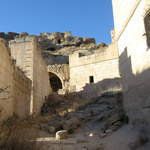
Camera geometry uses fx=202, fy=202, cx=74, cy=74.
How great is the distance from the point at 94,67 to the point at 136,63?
40.1 feet

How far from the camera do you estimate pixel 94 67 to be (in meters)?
18.7

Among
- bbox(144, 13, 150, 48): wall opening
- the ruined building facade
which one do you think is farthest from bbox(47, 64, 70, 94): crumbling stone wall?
bbox(144, 13, 150, 48): wall opening

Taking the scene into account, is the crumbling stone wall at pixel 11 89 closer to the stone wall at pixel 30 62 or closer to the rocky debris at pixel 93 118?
the stone wall at pixel 30 62

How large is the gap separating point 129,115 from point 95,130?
214cm

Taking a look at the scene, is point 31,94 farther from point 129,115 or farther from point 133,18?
point 133,18

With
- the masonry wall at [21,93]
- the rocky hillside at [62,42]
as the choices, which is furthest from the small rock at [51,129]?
the rocky hillside at [62,42]

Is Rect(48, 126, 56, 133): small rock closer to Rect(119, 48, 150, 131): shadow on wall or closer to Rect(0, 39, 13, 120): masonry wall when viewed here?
Rect(0, 39, 13, 120): masonry wall

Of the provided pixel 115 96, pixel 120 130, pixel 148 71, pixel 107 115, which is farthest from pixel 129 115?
pixel 115 96

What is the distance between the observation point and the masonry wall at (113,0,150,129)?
582 centimetres

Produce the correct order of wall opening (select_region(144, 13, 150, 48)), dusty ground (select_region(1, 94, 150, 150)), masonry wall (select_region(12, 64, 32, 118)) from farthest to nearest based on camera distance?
masonry wall (select_region(12, 64, 32, 118))
wall opening (select_region(144, 13, 150, 48))
dusty ground (select_region(1, 94, 150, 150))

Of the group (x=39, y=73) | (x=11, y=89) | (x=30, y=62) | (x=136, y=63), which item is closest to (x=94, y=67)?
(x=39, y=73)

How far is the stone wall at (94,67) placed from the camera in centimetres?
1783

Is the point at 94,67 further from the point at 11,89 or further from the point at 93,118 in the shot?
the point at 11,89

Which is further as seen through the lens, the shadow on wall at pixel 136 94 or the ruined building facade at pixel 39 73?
the ruined building facade at pixel 39 73
